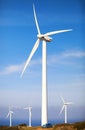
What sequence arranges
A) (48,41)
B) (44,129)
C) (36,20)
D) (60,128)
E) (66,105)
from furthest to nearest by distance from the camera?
(66,105)
(48,41)
(36,20)
(44,129)
(60,128)

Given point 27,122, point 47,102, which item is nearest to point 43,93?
point 47,102

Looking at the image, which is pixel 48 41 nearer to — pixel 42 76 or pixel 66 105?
pixel 42 76

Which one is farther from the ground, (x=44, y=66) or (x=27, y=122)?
(x=44, y=66)

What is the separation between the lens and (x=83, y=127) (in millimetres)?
12680

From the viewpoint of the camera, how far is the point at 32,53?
1379 centimetres

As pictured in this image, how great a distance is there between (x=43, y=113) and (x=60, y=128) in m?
2.51

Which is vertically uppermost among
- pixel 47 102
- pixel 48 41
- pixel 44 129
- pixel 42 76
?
pixel 48 41

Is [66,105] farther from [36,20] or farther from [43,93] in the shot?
[36,20]

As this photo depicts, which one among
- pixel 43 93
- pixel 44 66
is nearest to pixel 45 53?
pixel 44 66

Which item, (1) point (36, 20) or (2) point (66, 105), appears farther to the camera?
(2) point (66, 105)

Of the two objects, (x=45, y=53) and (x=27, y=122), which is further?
(x=27, y=122)

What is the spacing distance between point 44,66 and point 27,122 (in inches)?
173

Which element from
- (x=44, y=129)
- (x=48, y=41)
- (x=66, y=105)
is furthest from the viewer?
(x=66, y=105)

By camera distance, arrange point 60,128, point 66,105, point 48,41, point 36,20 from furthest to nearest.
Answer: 1. point 66,105
2. point 48,41
3. point 36,20
4. point 60,128
